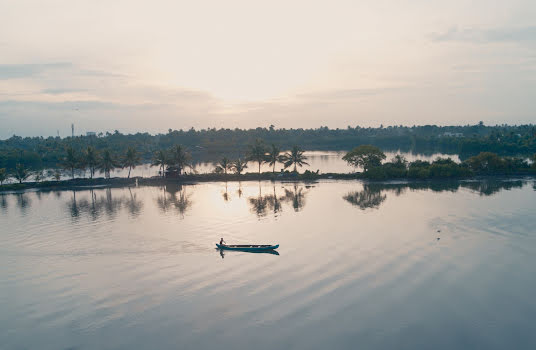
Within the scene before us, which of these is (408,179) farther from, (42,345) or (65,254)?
(42,345)

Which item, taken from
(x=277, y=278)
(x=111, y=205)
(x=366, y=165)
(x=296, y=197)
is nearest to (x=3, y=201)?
(x=111, y=205)

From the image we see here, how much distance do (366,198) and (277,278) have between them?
35.8 metres

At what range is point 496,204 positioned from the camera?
179 ft


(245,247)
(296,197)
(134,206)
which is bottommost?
(245,247)

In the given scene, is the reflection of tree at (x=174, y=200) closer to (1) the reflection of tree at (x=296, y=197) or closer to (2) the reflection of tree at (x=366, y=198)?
(1) the reflection of tree at (x=296, y=197)

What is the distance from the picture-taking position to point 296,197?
217 feet

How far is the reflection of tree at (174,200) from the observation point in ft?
193

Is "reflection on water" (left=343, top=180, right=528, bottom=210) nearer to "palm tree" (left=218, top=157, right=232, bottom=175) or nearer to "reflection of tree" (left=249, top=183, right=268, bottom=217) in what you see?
"reflection of tree" (left=249, top=183, right=268, bottom=217)

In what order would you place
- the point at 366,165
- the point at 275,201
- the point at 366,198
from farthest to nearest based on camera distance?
1. the point at 366,165
2. the point at 275,201
3. the point at 366,198

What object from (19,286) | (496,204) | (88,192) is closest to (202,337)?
(19,286)

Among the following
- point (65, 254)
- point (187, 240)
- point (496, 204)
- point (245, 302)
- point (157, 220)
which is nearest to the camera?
point (245, 302)

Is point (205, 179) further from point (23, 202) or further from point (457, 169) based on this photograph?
point (457, 169)

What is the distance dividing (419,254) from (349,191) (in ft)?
114

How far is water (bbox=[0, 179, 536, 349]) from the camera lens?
2319 cm
